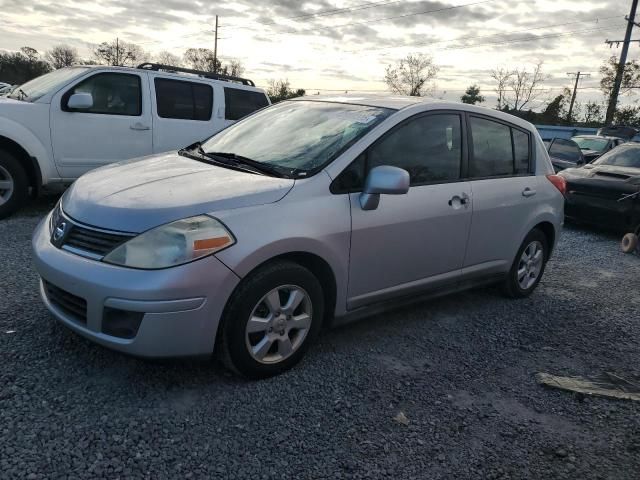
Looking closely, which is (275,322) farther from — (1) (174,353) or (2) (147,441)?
(2) (147,441)

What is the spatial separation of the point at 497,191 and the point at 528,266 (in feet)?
3.41

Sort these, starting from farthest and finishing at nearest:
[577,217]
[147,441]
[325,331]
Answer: [577,217] → [325,331] → [147,441]

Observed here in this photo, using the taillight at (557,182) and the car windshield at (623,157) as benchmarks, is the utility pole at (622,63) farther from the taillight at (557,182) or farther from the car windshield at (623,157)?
the taillight at (557,182)

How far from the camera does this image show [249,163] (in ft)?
11.4

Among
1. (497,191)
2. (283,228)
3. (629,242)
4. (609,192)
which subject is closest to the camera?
(283,228)

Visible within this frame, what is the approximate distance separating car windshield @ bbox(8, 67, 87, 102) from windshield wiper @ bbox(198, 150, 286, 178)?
349 centimetres

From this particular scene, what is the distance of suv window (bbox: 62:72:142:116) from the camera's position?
648 cm

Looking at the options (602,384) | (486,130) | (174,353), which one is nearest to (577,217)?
(486,130)

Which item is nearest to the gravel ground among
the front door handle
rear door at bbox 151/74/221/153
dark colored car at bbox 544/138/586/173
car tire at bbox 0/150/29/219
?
the front door handle

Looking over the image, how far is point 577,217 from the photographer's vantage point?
8.70 m

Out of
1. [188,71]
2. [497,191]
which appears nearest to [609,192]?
[497,191]

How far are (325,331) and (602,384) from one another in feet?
6.10

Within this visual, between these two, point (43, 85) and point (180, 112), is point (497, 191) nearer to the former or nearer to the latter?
point (180, 112)

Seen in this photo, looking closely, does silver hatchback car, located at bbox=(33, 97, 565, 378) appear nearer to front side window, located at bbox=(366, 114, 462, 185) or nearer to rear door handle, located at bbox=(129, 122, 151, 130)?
front side window, located at bbox=(366, 114, 462, 185)
